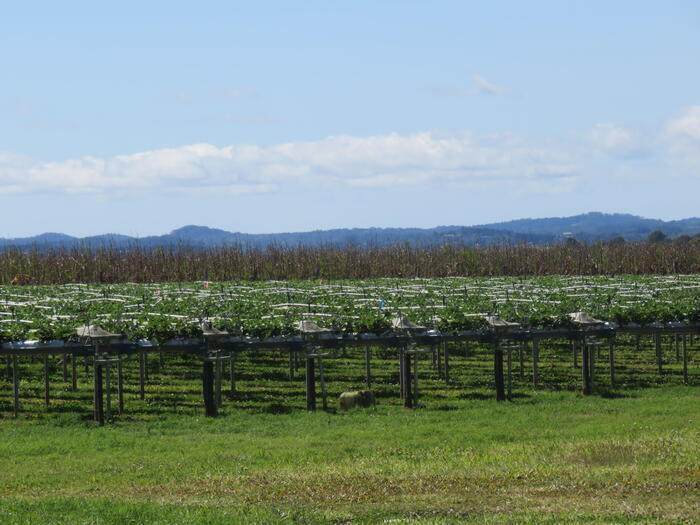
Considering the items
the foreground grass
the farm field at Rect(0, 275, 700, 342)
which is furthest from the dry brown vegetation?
the foreground grass

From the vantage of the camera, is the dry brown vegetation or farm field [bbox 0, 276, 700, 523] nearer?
farm field [bbox 0, 276, 700, 523]

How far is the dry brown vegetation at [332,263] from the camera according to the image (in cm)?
6275

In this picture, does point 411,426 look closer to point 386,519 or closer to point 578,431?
point 578,431

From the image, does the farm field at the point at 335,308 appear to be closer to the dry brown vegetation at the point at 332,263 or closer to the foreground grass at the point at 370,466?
the foreground grass at the point at 370,466

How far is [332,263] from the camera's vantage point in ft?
216

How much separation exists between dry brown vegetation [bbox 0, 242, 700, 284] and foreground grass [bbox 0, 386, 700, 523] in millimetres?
40848

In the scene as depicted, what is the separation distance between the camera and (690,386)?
27.4 meters

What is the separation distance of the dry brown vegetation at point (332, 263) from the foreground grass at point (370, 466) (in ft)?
134

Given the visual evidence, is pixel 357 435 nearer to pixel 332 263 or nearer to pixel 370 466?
pixel 370 466

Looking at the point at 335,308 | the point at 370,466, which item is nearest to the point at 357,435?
the point at 370,466

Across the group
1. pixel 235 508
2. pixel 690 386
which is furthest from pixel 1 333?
pixel 690 386

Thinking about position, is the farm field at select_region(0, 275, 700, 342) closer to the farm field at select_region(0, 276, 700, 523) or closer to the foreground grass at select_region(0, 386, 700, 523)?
the farm field at select_region(0, 276, 700, 523)

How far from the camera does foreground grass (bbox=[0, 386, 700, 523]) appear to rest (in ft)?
42.6

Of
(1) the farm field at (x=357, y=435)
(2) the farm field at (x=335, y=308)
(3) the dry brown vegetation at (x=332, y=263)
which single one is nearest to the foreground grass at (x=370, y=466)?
(1) the farm field at (x=357, y=435)
